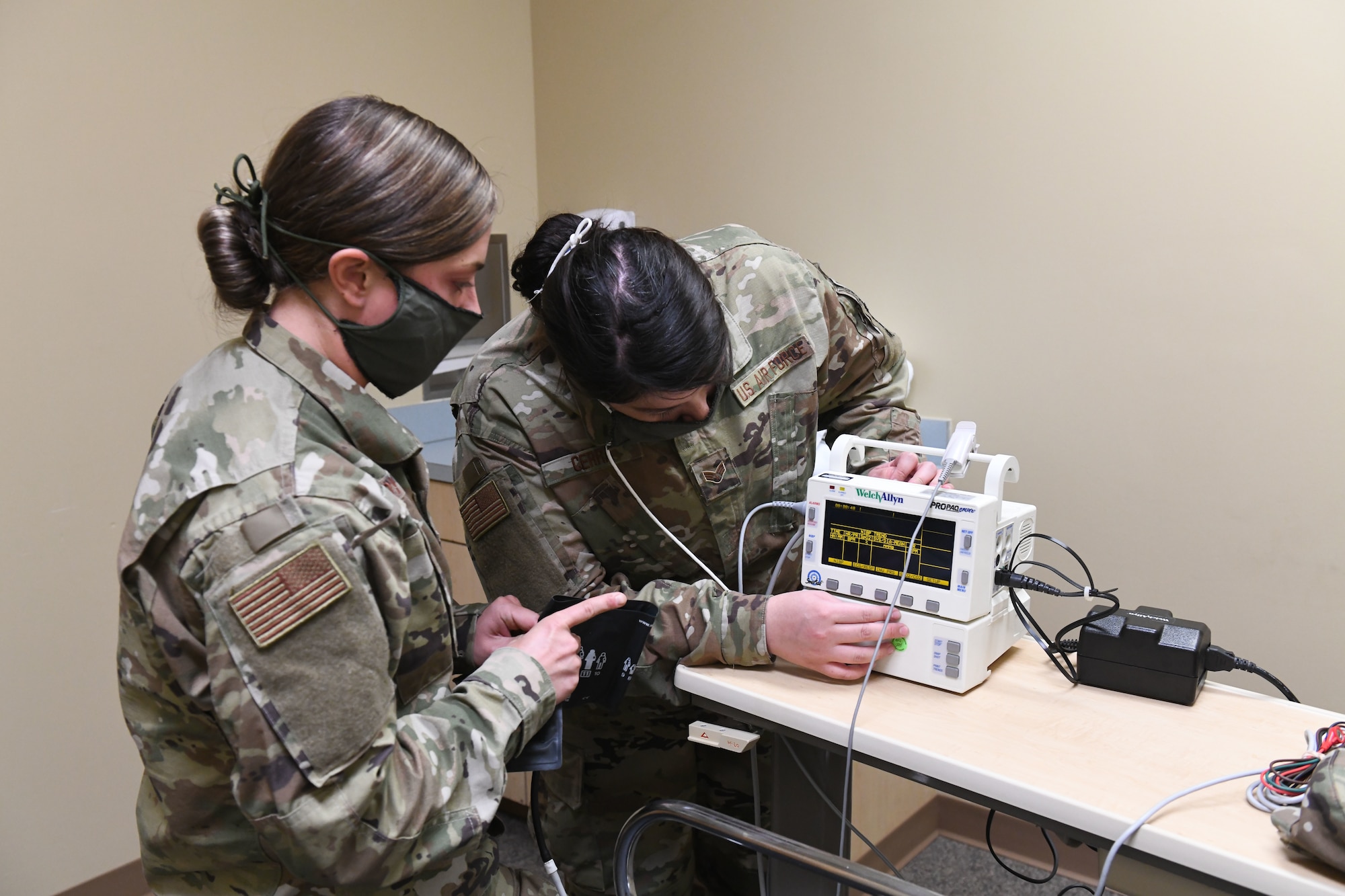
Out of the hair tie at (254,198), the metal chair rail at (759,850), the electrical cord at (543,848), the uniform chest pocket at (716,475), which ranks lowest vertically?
the electrical cord at (543,848)

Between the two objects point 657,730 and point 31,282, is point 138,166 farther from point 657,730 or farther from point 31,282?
point 657,730

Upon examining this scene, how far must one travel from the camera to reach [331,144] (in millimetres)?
930

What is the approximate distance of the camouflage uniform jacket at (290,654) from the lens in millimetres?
814

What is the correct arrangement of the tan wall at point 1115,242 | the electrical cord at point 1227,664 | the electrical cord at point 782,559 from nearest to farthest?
the electrical cord at point 1227,664 < the electrical cord at point 782,559 < the tan wall at point 1115,242

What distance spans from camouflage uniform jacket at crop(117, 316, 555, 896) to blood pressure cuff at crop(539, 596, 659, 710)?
0.76ft

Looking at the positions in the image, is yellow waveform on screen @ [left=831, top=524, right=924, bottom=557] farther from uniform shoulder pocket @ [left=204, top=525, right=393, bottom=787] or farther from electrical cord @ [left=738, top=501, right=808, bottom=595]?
uniform shoulder pocket @ [left=204, top=525, right=393, bottom=787]

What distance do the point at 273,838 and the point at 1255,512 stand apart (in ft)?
6.07

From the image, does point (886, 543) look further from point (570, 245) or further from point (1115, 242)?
point (1115, 242)

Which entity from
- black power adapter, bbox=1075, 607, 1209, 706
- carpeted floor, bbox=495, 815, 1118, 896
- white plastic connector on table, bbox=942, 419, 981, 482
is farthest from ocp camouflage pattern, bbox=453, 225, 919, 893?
carpeted floor, bbox=495, 815, 1118, 896

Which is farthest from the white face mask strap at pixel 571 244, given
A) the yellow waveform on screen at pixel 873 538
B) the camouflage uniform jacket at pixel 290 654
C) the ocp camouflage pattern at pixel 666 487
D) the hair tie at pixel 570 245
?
the yellow waveform on screen at pixel 873 538

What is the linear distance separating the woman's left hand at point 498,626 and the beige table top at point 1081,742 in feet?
0.77

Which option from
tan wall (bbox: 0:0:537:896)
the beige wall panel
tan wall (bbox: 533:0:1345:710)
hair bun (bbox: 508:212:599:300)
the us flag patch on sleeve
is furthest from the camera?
the beige wall panel

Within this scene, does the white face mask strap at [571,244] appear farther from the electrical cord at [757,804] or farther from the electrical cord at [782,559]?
the electrical cord at [757,804]

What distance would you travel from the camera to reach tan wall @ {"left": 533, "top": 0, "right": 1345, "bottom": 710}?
70.3 inches
